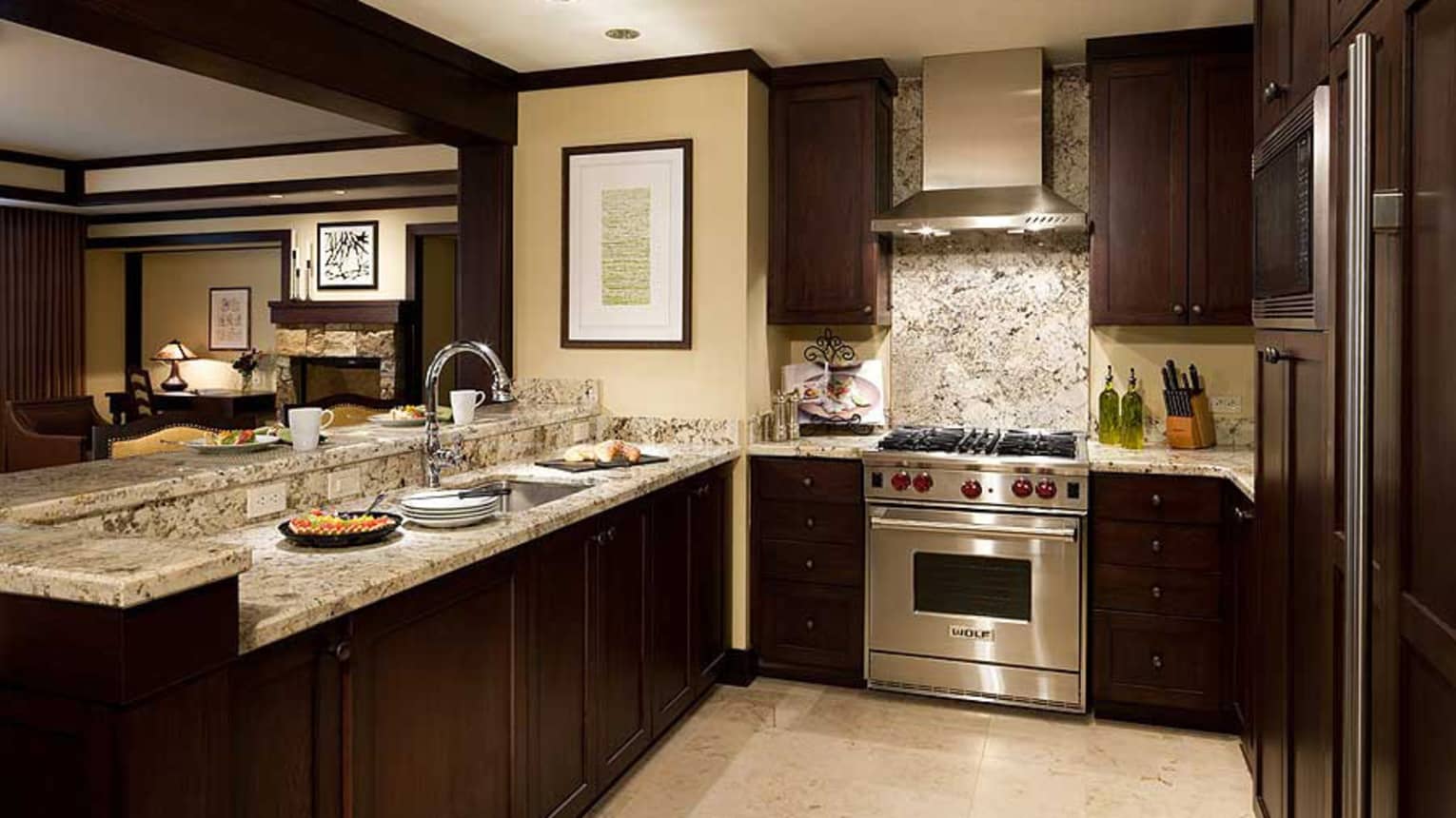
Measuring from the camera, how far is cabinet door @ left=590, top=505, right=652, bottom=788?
2.98 m

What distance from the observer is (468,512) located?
2.50 meters

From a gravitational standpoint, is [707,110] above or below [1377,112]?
above

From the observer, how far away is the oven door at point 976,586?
3717 millimetres

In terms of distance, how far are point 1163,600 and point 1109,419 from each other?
843 millimetres

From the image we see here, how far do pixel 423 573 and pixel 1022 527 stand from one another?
7.87ft

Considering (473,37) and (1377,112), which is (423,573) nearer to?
(1377,112)

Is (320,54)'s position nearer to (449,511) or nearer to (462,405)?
(462,405)

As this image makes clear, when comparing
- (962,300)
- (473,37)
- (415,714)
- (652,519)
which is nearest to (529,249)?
(473,37)

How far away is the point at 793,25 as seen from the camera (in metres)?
3.75

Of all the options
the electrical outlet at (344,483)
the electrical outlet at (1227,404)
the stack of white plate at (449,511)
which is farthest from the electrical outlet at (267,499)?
the electrical outlet at (1227,404)

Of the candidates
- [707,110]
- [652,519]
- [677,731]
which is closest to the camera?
[652,519]

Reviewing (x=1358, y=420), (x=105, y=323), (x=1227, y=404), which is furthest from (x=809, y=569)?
(x=105, y=323)

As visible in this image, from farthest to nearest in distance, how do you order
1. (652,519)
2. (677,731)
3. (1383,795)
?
(677,731)
(652,519)
(1383,795)

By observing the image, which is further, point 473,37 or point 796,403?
point 796,403
